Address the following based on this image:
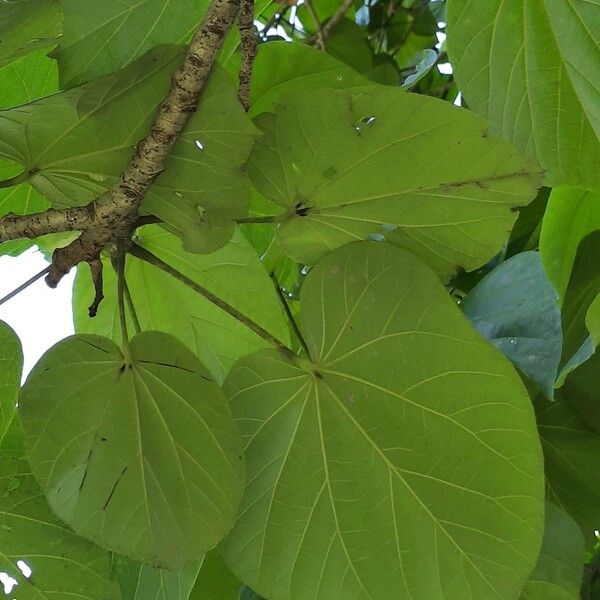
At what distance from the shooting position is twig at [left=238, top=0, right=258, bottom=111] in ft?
1.34

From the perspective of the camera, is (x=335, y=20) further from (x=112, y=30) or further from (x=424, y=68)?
(x=112, y=30)

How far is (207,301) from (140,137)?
21 cm

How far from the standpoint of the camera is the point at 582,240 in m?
0.61

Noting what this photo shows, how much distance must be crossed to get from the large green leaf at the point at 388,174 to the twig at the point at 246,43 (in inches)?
0.8

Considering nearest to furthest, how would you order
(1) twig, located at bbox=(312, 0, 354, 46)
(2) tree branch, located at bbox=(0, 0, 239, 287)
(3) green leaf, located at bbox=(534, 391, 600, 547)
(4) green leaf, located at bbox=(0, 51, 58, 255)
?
(2) tree branch, located at bbox=(0, 0, 239, 287) < (4) green leaf, located at bbox=(0, 51, 58, 255) < (3) green leaf, located at bbox=(534, 391, 600, 547) < (1) twig, located at bbox=(312, 0, 354, 46)

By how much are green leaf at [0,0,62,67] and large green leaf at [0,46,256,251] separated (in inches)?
1.4

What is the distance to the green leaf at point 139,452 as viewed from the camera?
0.47 metres

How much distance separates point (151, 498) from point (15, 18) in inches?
10.3

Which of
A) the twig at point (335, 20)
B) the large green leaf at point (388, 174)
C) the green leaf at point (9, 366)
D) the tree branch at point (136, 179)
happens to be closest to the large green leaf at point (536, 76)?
the large green leaf at point (388, 174)

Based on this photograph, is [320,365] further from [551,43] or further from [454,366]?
[551,43]

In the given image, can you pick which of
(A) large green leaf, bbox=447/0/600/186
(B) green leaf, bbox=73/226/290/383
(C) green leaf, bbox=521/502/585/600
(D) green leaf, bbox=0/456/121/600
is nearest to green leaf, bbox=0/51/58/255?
(B) green leaf, bbox=73/226/290/383

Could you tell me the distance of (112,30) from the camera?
0.44m

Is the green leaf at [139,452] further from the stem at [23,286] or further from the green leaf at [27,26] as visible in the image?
the green leaf at [27,26]

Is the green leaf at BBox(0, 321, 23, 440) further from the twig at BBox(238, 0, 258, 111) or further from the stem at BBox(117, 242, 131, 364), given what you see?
the twig at BBox(238, 0, 258, 111)
